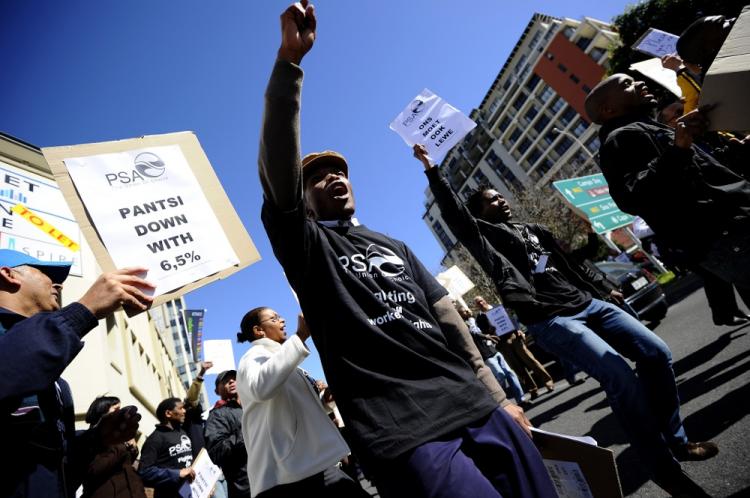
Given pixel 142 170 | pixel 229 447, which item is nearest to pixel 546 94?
pixel 229 447

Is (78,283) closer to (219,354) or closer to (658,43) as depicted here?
(219,354)

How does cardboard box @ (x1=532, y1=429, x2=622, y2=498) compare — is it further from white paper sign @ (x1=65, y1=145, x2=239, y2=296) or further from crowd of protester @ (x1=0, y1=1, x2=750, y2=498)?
white paper sign @ (x1=65, y1=145, x2=239, y2=296)

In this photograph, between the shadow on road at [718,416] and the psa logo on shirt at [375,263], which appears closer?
the psa logo on shirt at [375,263]

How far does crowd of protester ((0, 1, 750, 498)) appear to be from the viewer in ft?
4.01

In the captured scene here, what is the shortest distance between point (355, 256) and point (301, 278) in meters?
0.24

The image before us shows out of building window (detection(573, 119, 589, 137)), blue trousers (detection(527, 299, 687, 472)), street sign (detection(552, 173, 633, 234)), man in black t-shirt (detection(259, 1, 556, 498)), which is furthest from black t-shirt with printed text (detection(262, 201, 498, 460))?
building window (detection(573, 119, 589, 137))

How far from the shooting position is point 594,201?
10844 mm

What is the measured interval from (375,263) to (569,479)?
3.62ft

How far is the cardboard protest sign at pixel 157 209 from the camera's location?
1837mm

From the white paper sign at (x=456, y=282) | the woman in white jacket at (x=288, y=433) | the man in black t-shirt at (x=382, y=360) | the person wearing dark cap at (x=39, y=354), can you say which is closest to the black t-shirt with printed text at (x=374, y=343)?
the man in black t-shirt at (x=382, y=360)

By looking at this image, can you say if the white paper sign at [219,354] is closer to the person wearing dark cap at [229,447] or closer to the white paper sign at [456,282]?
the person wearing dark cap at [229,447]

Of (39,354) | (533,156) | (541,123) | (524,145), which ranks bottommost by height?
(39,354)

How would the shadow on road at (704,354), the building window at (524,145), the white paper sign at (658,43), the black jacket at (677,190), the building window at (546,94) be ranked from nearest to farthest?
the black jacket at (677,190) → the shadow on road at (704,354) → the white paper sign at (658,43) → the building window at (546,94) → the building window at (524,145)

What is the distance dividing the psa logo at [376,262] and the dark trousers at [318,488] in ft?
3.73
